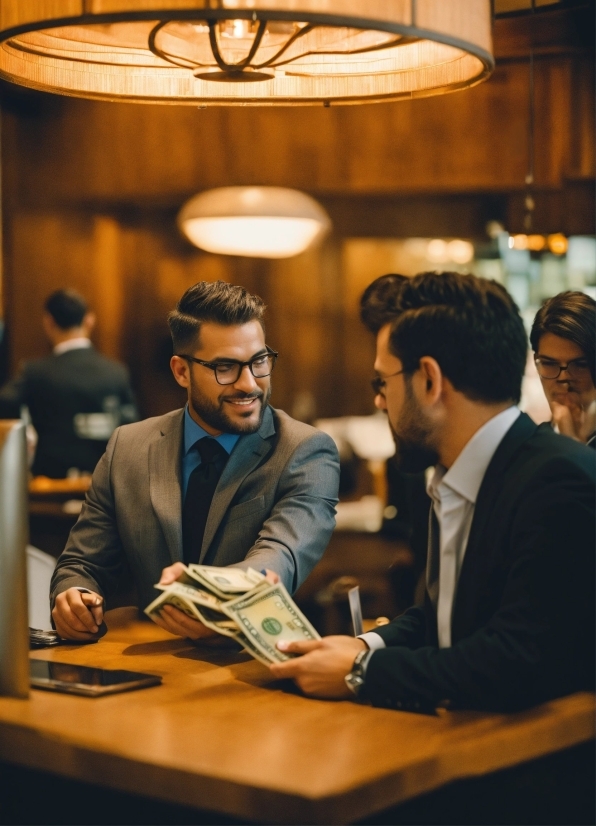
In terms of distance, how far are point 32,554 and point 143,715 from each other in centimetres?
200

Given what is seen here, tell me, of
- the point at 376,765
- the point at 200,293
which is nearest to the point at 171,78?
the point at 200,293

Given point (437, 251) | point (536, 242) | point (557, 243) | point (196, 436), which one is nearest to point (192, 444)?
point (196, 436)

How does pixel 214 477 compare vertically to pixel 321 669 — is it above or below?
above

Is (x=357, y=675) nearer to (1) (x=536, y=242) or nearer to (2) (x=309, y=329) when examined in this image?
(1) (x=536, y=242)

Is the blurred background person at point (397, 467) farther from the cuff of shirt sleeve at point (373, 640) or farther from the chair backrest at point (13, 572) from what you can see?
the chair backrest at point (13, 572)

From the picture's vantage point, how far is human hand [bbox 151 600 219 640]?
219 centimetres

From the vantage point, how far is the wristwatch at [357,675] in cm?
198

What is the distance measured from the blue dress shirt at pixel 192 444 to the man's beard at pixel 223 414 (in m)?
0.03

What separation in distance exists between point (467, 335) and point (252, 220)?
4.60 meters

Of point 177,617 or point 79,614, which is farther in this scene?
point 79,614

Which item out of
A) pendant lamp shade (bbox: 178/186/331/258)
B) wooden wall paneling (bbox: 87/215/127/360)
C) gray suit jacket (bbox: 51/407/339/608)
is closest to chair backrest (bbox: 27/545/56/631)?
gray suit jacket (bbox: 51/407/339/608)

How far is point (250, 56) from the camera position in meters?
2.22

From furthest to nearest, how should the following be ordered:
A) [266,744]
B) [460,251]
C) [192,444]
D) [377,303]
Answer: [460,251], [377,303], [192,444], [266,744]

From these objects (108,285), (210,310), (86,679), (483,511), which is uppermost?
(108,285)
